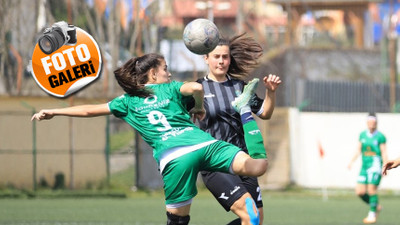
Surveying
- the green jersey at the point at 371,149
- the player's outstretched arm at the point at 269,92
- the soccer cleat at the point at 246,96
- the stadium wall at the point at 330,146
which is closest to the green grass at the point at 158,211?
the green jersey at the point at 371,149

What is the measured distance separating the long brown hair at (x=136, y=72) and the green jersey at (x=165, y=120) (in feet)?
0.45

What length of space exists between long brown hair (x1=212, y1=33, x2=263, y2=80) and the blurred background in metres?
11.8

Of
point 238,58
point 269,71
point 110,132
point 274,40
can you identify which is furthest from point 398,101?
point 238,58

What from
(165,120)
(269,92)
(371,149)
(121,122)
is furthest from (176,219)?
(121,122)

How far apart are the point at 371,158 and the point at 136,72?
366 inches

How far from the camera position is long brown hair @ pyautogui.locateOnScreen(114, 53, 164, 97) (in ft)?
27.6

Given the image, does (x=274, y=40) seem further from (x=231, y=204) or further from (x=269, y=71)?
(x=231, y=204)

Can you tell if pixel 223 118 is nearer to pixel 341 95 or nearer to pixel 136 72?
pixel 136 72

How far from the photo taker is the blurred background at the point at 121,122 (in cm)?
2227

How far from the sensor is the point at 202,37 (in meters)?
8.83

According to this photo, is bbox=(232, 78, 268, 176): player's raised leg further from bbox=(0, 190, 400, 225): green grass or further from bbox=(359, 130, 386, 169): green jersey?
bbox=(359, 130, 386, 169): green jersey

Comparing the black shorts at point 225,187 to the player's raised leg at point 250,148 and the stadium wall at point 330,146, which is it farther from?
the stadium wall at point 330,146

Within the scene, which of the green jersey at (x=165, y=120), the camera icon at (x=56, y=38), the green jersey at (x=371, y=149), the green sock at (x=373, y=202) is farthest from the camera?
the green jersey at (x=371, y=149)

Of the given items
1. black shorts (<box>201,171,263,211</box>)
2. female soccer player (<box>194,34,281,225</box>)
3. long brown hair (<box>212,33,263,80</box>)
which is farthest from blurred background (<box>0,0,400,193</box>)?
black shorts (<box>201,171,263,211</box>)
